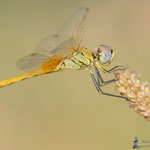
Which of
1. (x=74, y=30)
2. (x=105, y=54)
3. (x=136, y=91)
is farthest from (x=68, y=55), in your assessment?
(x=136, y=91)

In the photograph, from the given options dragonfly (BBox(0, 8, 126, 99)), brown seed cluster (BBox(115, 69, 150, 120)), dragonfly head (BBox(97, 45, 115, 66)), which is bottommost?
brown seed cluster (BBox(115, 69, 150, 120))

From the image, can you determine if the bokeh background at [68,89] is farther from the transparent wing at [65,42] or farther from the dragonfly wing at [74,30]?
the dragonfly wing at [74,30]

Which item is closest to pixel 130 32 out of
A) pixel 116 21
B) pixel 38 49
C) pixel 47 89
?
pixel 116 21

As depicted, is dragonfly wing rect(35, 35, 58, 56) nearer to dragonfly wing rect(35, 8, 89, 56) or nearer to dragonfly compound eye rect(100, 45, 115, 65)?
dragonfly wing rect(35, 8, 89, 56)

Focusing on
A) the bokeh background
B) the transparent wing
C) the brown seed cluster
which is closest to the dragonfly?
the transparent wing

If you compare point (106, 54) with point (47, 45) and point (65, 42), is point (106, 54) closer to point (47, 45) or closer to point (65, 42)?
point (65, 42)
